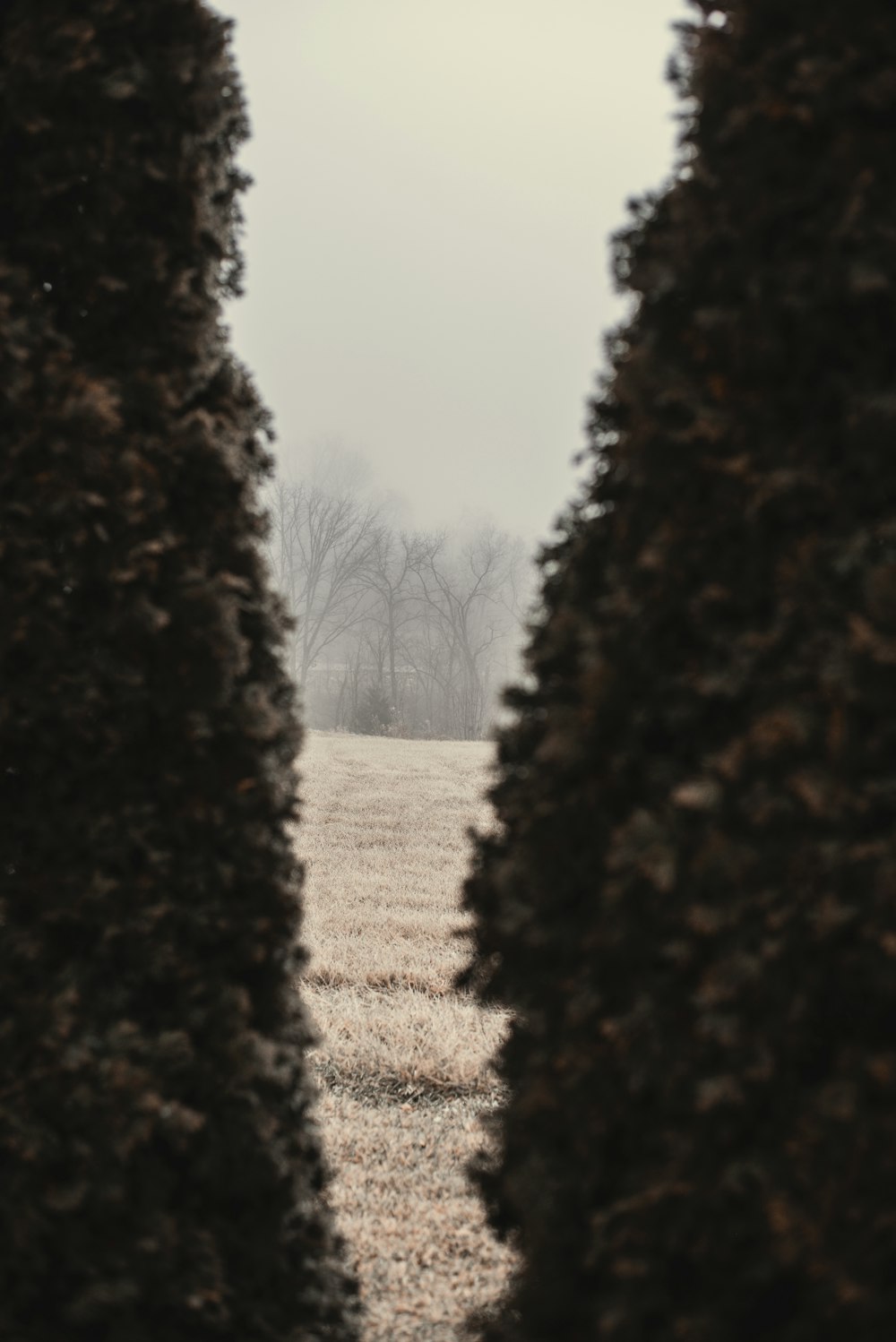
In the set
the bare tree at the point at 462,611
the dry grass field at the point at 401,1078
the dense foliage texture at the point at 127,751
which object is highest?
the bare tree at the point at 462,611

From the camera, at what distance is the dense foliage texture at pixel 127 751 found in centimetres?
222

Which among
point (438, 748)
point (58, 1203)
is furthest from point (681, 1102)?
point (438, 748)

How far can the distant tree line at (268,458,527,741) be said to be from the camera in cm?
3562

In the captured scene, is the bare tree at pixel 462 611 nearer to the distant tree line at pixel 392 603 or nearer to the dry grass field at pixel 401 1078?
the distant tree line at pixel 392 603

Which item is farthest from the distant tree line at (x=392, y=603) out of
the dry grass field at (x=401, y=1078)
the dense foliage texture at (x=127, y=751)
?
the dense foliage texture at (x=127, y=751)

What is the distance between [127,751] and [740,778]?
1.40 metres

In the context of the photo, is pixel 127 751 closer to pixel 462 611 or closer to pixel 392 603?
pixel 392 603

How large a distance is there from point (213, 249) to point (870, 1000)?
87.4 inches

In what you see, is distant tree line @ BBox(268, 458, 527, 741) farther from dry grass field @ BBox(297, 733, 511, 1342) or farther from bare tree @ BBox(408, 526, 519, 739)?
dry grass field @ BBox(297, 733, 511, 1342)

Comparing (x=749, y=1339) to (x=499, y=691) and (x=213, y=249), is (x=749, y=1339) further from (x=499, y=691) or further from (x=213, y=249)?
(x=213, y=249)

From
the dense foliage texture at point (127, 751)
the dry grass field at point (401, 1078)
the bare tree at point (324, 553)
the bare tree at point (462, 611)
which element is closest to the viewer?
the dense foliage texture at point (127, 751)

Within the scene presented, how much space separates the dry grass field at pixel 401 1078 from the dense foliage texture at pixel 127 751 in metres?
0.60

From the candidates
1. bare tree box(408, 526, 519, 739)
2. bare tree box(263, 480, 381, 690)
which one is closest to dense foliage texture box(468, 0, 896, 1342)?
bare tree box(408, 526, 519, 739)

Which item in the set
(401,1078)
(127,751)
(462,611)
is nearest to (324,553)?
(462,611)
